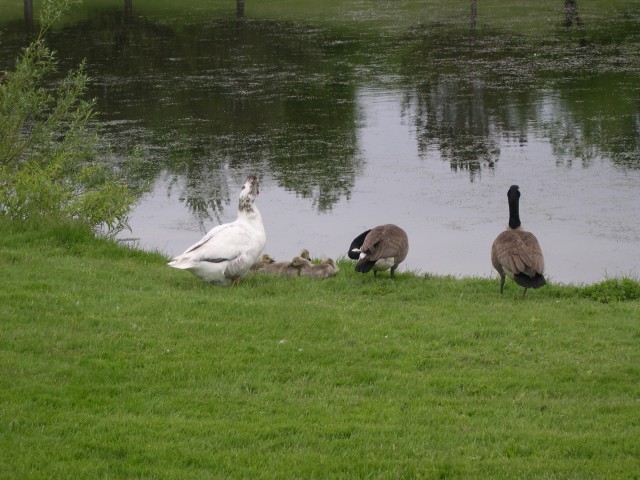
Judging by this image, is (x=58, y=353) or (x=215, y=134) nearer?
(x=58, y=353)

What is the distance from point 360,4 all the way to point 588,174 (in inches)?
1476

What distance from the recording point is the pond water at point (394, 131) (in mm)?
17828

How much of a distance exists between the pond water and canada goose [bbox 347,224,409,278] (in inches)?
70.6

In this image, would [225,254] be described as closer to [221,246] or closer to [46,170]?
[221,246]

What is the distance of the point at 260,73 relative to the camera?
34406 millimetres

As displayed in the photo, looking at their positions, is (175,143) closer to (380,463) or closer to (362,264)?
(362,264)

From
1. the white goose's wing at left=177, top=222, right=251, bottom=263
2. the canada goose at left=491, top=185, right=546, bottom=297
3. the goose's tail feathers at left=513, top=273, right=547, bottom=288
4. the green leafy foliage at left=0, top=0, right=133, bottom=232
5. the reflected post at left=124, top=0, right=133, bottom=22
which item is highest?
the reflected post at left=124, top=0, right=133, bottom=22

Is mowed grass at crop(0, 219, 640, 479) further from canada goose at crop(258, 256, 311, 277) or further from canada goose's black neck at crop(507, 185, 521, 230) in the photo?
canada goose's black neck at crop(507, 185, 521, 230)

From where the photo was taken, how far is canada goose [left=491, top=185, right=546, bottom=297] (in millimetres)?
11328

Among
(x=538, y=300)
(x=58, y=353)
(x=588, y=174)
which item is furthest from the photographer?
(x=588, y=174)

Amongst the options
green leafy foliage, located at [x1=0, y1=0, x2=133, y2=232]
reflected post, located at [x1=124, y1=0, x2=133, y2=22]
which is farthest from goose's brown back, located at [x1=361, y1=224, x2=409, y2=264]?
reflected post, located at [x1=124, y1=0, x2=133, y2=22]

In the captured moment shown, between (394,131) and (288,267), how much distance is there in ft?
43.6

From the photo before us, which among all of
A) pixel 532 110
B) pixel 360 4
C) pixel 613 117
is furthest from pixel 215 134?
pixel 360 4

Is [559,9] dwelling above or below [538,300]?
above
